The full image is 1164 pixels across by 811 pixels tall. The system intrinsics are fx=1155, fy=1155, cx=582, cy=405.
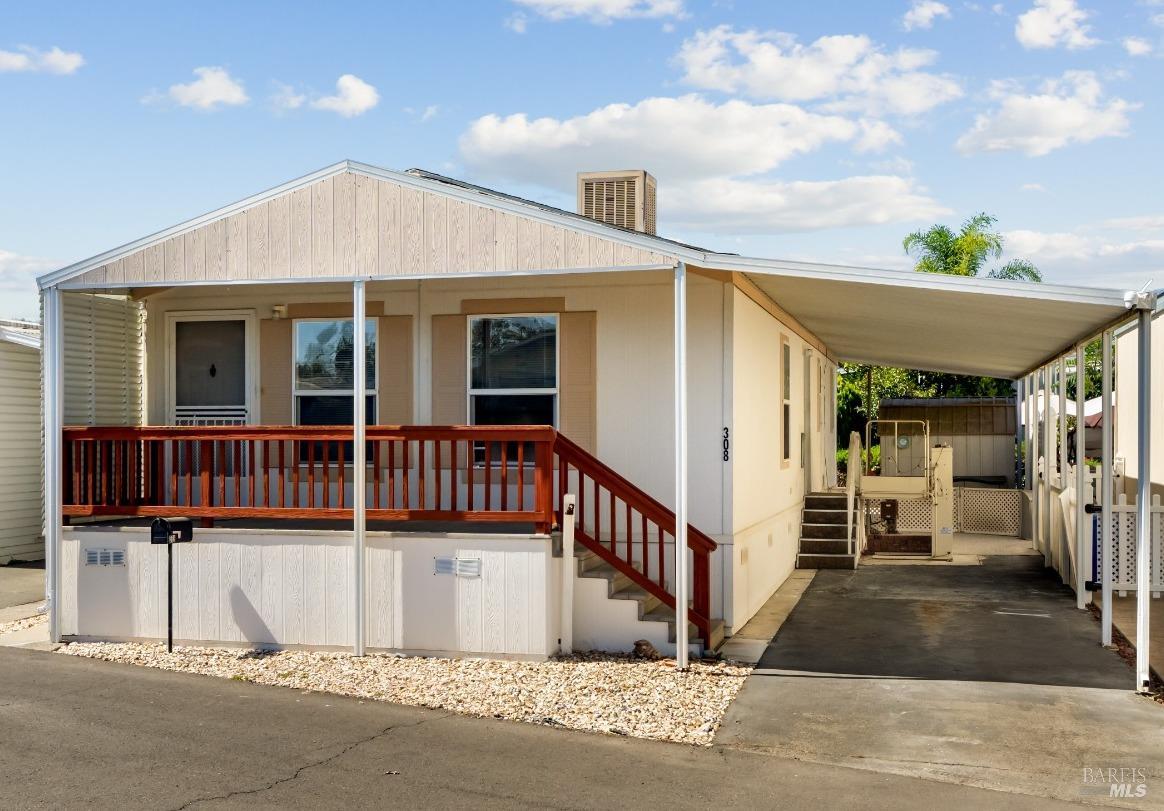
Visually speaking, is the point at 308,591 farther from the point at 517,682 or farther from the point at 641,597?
the point at 641,597

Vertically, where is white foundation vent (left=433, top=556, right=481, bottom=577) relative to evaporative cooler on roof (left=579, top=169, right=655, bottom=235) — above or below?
below

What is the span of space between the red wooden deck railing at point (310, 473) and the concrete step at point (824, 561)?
5.40 metres

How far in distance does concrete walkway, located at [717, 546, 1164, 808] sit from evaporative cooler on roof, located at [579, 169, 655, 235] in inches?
186

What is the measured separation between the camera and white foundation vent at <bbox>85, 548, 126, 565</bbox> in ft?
32.2

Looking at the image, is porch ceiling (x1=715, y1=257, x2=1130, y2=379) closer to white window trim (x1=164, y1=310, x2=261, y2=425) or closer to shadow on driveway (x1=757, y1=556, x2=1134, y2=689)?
shadow on driveway (x1=757, y1=556, x2=1134, y2=689)

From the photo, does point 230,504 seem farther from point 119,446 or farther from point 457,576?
point 457,576

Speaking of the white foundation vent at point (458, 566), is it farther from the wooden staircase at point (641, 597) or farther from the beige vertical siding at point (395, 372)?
the beige vertical siding at point (395, 372)

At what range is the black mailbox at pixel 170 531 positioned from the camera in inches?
352

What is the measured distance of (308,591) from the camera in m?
9.41

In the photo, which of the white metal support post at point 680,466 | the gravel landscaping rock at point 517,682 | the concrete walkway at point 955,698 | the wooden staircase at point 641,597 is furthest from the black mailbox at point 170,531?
the concrete walkway at point 955,698

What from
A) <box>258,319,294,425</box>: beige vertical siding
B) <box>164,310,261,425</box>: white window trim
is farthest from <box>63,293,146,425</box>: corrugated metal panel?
<box>258,319,294,425</box>: beige vertical siding

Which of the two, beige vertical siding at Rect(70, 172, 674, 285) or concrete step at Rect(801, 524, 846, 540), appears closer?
beige vertical siding at Rect(70, 172, 674, 285)

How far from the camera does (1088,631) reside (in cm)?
1041

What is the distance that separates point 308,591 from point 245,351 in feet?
10.6
